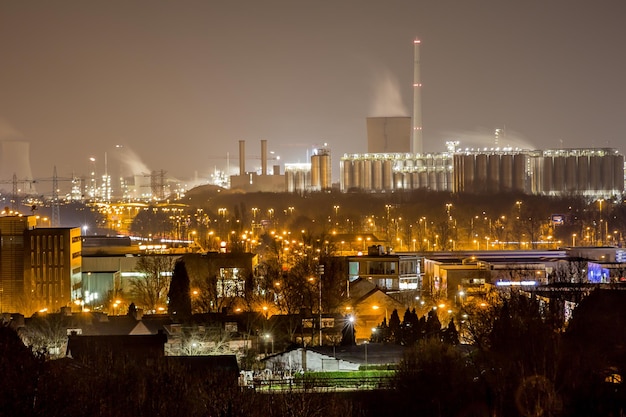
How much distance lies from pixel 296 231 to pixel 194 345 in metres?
24.7

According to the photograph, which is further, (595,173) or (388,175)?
(388,175)

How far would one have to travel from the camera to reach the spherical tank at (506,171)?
198ft

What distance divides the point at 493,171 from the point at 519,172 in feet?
4.33

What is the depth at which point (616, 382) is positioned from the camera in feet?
38.1

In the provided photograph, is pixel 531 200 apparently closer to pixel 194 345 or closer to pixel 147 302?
pixel 147 302

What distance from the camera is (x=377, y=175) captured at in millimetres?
64812

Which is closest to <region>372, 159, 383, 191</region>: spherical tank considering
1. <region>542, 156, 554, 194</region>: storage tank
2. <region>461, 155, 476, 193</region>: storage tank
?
<region>461, 155, 476, 193</region>: storage tank

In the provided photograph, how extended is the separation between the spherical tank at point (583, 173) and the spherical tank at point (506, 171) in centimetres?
353

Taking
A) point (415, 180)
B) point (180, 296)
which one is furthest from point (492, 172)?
point (180, 296)

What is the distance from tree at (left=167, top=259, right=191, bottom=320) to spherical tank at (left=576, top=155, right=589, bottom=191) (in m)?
44.6

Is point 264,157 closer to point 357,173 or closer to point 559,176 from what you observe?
point 357,173

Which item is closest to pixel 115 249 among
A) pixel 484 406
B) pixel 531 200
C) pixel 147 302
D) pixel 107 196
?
pixel 147 302

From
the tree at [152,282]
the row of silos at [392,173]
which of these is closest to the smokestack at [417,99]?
the row of silos at [392,173]

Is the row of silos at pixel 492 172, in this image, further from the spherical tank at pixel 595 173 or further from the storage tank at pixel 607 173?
the storage tank at pixel 607 173
